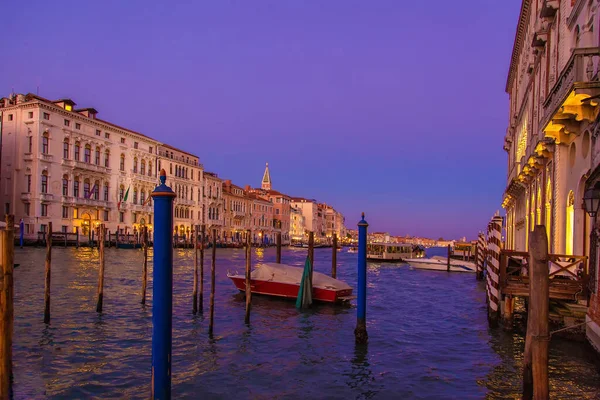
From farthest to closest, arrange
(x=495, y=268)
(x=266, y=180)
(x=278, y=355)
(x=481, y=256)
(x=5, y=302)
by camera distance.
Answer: (x=266, y=180) → (x=481, y=256) → (x=495, y=268) → (x=278, y=355) → (x=5, y=302)

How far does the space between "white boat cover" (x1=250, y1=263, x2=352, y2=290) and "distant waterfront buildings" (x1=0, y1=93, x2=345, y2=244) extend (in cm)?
1620

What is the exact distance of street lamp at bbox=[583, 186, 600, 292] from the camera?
6941 mm

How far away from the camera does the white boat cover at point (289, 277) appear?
48.2 ft

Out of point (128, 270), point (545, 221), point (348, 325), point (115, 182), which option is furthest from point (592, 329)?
point (115, 182)

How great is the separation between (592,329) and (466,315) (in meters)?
6.62

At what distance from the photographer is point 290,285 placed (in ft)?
48.9

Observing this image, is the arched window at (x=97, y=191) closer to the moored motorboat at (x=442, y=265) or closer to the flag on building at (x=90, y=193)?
the flag on building at (x=90, y=193)

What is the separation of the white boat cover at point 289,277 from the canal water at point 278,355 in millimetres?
660

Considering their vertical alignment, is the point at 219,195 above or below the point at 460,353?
above

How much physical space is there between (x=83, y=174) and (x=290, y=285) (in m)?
33.4

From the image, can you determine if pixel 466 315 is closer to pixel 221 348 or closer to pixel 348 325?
pixel 348 325

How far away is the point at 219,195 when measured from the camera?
64250mm

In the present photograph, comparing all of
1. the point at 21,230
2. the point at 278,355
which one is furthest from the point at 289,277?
the point at 21,230

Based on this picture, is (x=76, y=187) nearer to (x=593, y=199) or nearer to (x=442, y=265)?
(x=442, y=265)
